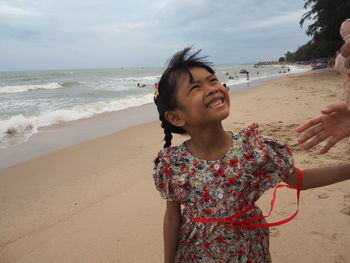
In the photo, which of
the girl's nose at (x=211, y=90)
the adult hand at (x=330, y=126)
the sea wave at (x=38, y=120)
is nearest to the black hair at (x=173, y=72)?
the girl's nose at (x=211, y=90)

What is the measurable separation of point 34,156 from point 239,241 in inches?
183

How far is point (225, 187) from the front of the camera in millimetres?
1284

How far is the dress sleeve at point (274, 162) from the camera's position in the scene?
49.9 inches

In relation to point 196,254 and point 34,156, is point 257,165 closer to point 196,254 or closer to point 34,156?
point 196,254

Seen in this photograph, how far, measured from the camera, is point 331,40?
1838 cm

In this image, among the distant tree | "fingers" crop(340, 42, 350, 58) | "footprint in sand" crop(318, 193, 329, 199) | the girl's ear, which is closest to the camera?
"fingers" crop(340, 42, 350, 58)

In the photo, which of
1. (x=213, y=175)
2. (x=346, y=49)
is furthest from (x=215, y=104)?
(x=346, y=49)

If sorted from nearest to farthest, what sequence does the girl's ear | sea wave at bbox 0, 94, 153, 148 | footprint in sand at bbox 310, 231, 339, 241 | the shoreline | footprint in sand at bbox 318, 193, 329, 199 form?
1. the girl's ear
2. footprint in sand at bbox 310, 231, 339, 241
3. footprint in sand at bbox 318, 193, 329, 199
4. the shoreline
5. sea wave at bbox 0, 94, 153, 148

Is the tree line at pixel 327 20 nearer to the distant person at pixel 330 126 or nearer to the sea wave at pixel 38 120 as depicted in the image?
the sea wave at pixel 38 120

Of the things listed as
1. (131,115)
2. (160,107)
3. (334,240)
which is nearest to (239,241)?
(160,107)

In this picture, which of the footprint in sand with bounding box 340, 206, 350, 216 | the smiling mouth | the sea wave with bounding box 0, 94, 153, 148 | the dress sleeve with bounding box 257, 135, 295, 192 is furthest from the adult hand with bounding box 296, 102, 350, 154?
the sea wave with bounding box 0, 94, 153, 148

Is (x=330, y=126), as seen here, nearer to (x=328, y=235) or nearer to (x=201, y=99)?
(x=201, y=99)

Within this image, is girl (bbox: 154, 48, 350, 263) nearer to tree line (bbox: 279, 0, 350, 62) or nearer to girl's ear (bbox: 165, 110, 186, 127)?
girl's ear (bbox: 165, 110, 186, 127)

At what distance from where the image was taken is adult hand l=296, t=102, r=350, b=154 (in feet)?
4.20
